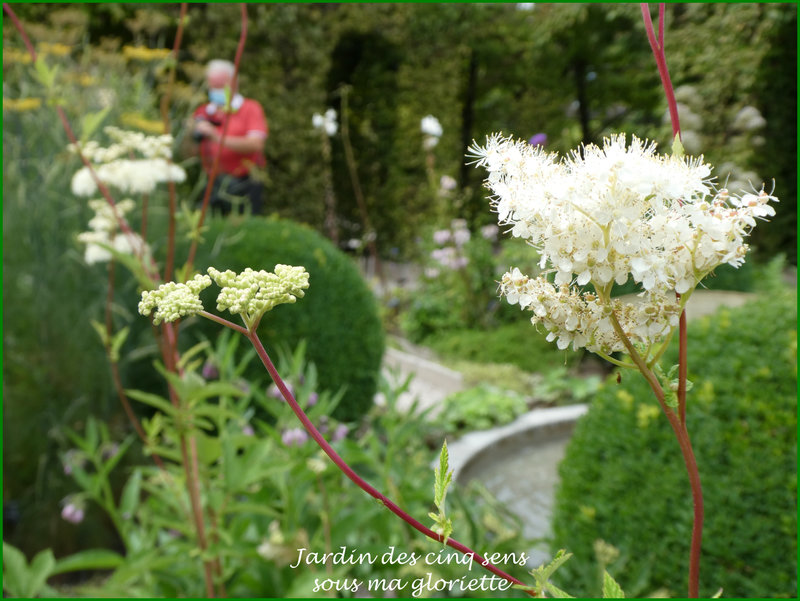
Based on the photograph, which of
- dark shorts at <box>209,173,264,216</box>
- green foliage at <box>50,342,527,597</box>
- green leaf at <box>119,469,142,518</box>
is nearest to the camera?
green foliage at <box>50,342,527,597</box>

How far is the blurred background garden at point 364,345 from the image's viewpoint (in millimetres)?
1355

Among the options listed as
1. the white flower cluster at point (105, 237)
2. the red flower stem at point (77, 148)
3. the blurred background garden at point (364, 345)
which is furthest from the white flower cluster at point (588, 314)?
the white flower cluster at point (105, 237)

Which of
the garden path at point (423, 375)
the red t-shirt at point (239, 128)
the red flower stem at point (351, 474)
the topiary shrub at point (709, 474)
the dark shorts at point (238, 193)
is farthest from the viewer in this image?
the garden path at point (423, 375)

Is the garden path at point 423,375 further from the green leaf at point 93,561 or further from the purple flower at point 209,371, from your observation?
the green leaf at point 93,561

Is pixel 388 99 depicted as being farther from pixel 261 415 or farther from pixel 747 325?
pixel 747 325

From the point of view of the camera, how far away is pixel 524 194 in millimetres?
394

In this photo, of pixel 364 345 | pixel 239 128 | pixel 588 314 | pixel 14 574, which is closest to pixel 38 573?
pixel 14 574

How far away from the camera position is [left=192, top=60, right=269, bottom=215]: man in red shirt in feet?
9.05

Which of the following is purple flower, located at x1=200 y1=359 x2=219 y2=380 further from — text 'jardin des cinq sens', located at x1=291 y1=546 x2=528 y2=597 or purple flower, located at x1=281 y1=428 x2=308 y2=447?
text 'jardin des cinq sens', located at x1=291 y1=546 x2=528 y2=597

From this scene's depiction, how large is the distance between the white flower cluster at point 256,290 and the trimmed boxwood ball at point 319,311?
2.46 meters

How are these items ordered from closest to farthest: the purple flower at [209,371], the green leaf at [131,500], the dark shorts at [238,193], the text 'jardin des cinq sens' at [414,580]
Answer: the text 'jardin des cinq sens' at [414,580] < the green leaf at [131,500] < the purple flower at [209,371] < the dark shorts at [238,193]

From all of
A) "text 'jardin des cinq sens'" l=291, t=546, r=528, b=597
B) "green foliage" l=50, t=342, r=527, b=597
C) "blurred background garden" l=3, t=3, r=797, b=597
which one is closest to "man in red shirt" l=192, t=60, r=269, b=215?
"blurred background garden" l=3, t=3, r=797, b=597

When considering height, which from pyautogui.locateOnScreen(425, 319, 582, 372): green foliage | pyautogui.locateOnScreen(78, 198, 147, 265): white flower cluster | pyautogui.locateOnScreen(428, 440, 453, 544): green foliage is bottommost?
pyautogui.locateOnScreen(425, 319, 582, 372): green foliage

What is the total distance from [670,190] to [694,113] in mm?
5483
